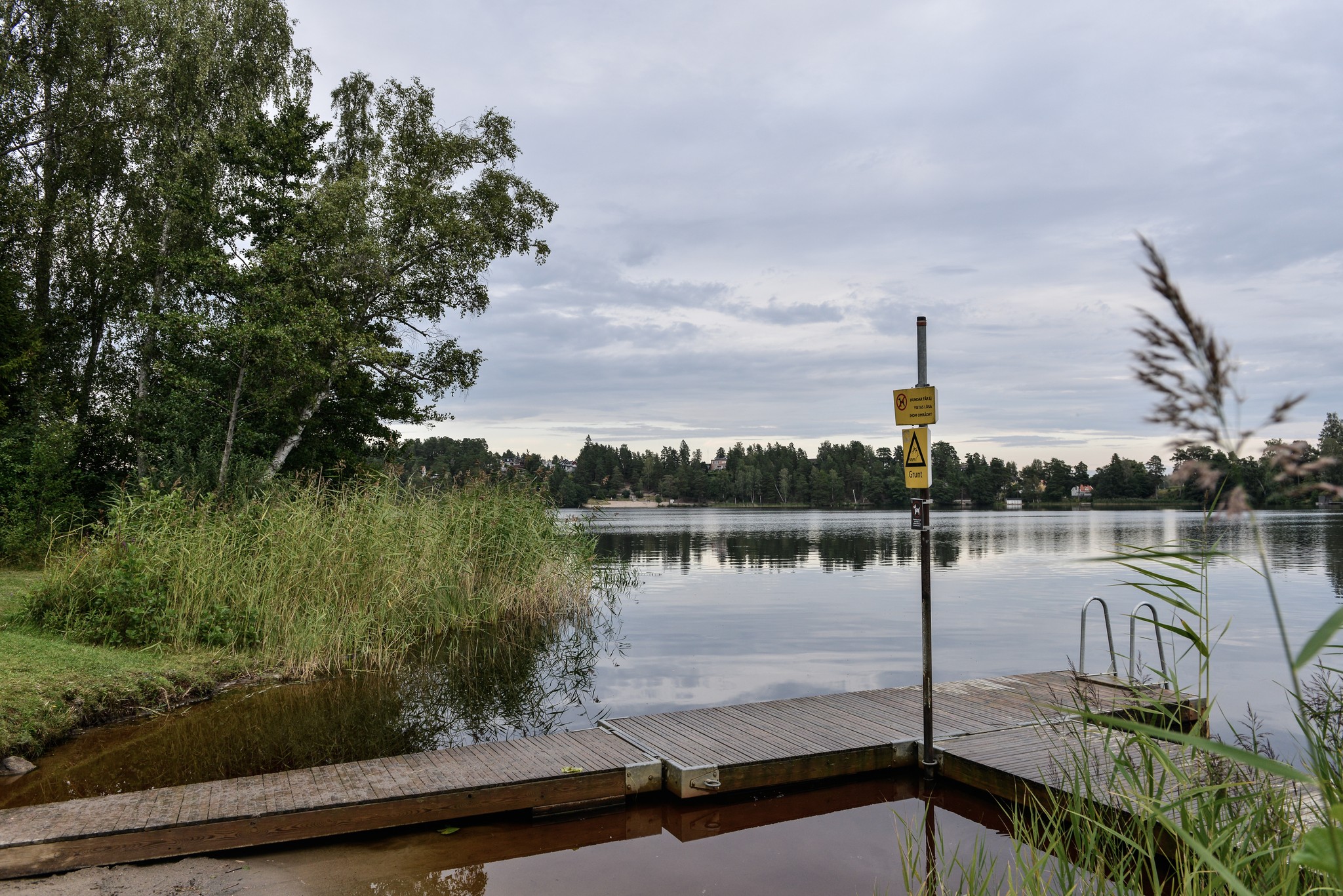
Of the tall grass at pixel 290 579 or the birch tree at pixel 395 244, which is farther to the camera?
the birch tree at pixel 395 244

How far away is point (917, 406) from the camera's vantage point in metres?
5.91

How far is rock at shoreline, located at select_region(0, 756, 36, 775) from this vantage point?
6484 mm

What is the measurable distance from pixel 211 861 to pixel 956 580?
23828 mm

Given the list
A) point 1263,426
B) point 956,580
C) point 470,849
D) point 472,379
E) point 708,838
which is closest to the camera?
point 1263,426

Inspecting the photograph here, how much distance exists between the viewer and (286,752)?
733cm

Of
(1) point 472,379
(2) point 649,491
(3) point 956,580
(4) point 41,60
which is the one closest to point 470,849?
(1) point 472,379

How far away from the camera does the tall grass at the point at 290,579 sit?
9805 millimetres

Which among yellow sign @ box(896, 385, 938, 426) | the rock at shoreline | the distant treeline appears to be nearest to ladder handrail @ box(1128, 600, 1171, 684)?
yellow sign @ box(896, 385, 938, 426)

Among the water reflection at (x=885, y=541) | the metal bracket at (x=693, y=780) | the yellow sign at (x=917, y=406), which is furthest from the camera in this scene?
the water reflection at (x=885, y=541)

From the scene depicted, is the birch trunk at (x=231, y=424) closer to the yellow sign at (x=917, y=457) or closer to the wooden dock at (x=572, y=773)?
the wooden dock at (x=572, y=773)

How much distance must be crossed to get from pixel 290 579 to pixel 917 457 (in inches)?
323

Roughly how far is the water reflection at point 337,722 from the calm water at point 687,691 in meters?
0.03

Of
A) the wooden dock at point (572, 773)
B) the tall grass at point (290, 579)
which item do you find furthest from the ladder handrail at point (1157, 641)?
the tall grass at point (290, 579)

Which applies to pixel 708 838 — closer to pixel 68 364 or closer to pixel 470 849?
pixel 470 849
